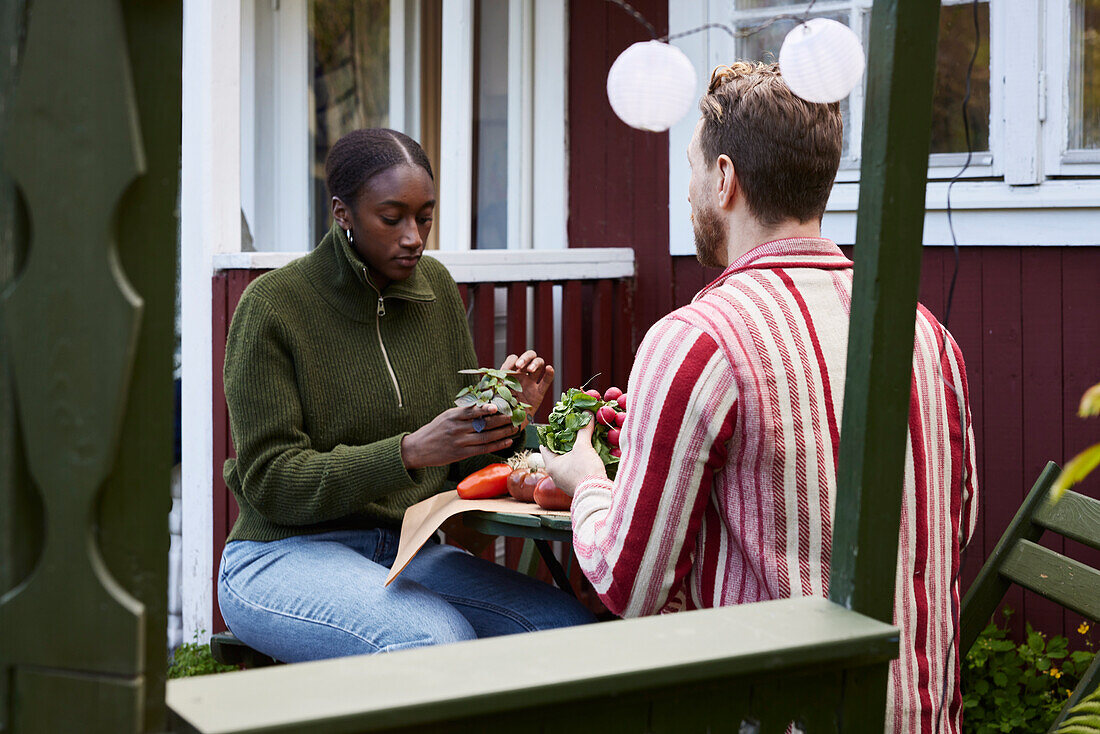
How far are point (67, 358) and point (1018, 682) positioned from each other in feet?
11.5

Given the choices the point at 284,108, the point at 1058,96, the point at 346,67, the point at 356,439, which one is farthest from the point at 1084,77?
the point at 284,108

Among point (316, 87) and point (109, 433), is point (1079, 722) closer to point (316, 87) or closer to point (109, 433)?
point (109, 433)

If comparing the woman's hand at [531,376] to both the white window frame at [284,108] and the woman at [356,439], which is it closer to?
the woman at [356,439]

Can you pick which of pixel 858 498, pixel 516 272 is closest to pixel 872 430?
pixel 858 498

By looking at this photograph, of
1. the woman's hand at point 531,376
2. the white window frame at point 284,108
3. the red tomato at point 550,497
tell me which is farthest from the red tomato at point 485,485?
the white window frame at point 284,108

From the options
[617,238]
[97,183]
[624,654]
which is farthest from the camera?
[617,238]

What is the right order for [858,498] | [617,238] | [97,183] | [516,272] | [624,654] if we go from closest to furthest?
1. [97,183]
2. [624,654]
3. [858,498]
4. [516,272]
5. [617,238]

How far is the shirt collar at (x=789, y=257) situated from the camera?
192cm

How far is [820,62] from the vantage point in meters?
1.79

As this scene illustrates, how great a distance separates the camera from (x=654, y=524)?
5.82 feet

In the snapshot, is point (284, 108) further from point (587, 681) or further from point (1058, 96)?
point (587, 681)

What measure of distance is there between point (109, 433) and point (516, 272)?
3396 mm

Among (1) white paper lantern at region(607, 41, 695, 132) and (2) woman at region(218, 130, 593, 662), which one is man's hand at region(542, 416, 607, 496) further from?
(1) white paper lantern at region(607, 41, 695, 132)

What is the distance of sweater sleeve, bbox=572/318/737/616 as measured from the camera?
173cm
